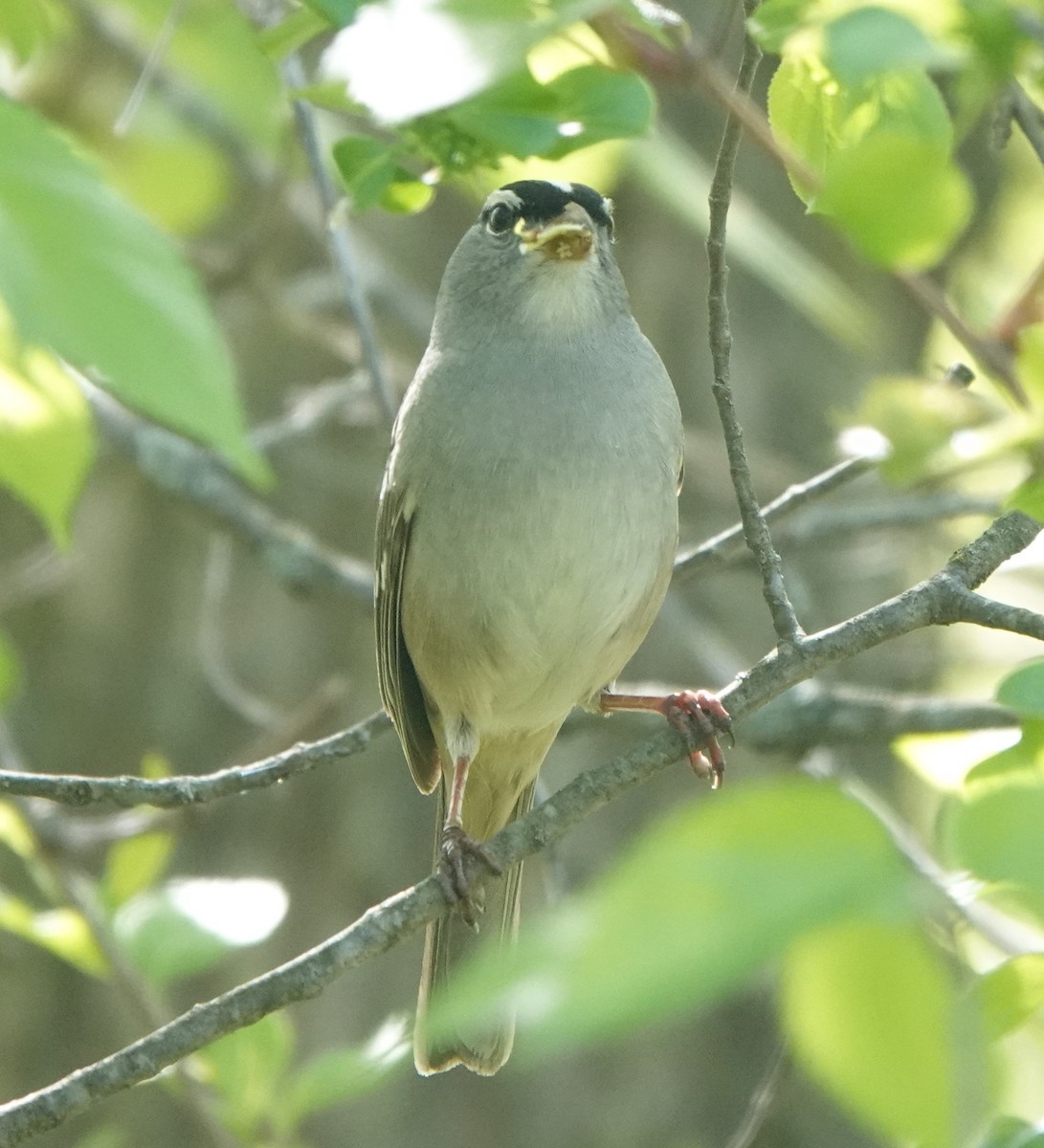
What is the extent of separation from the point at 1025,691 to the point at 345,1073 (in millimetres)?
2176

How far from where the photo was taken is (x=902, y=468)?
4.04 feet

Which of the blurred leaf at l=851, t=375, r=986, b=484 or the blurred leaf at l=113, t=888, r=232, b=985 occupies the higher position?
the blurred leaf at l=113, t=888, r=232, b=985

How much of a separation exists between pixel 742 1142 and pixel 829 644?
50.8 inches

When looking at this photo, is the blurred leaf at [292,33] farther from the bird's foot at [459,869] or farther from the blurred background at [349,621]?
the blurred background at [349,621]

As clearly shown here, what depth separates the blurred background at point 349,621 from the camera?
4.95 m

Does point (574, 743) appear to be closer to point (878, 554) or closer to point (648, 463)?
point (878, 554)

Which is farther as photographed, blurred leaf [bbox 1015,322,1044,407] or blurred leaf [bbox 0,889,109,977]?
blurred leaf [bbox 0,889,109,977]

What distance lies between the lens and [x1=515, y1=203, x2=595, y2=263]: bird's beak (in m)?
3.29

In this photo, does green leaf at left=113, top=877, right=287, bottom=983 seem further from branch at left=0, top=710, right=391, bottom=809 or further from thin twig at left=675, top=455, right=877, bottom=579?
thin twig at left=675, top=455, right=877, bottom=579

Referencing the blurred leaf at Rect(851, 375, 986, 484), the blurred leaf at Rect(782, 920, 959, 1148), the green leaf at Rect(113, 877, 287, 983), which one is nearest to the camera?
the blurred leaf at Rect(782, 920, 959, 1148)

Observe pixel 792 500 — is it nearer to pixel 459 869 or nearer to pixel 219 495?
pixel 459 869

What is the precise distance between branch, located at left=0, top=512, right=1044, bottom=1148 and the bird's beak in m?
1.21

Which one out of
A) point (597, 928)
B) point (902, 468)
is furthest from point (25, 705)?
point (597, 928)

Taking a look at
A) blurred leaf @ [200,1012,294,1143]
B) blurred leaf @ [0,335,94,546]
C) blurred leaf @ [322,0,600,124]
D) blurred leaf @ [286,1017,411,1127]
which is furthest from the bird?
blurred leaf @ [322,0,600,124]
